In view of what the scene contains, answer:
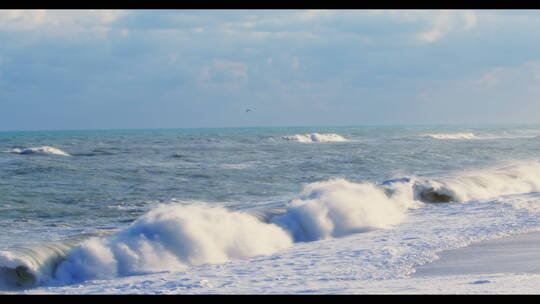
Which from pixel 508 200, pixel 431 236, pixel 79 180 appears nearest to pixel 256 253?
pixel 431 236

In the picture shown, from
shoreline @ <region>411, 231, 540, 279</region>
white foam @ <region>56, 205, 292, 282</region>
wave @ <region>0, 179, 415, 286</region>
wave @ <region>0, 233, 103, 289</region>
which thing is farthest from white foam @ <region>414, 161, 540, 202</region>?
wave @ <region>0, 233, 103, 289</region>

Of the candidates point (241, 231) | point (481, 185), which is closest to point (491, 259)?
point (241, 231)

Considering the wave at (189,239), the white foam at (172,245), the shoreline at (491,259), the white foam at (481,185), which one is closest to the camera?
the shoreline at (491,259)

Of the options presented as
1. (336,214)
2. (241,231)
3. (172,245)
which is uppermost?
(336,214)

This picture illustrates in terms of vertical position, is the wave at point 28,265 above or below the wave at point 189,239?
below

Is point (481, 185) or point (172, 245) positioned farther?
point (481, 185)

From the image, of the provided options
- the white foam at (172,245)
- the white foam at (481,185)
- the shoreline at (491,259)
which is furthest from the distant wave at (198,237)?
the shoreline at (491,259)

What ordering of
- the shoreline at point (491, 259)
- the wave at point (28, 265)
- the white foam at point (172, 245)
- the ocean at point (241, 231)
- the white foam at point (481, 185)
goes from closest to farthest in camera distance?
the shoreline at point (491, 259), the ocean at point (241, 231), the wave at point (28, 265), the white foam at point (172, 245), the white foam at point (481, 185)

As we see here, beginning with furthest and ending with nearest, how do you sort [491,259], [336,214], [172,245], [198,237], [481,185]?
[481,185]
[336,214]
[198,237]
[172,245]
[491,259]

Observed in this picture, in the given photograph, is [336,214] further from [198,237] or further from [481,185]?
[481,185]

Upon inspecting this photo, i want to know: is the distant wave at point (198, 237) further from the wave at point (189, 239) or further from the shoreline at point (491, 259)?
the shoreline at point (491, 259)

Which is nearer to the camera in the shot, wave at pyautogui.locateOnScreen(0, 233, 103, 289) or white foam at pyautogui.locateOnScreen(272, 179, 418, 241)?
wave at pyautogui.locateOnScreen(0, 233, 103, 289)

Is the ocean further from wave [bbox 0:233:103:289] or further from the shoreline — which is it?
the shoreline

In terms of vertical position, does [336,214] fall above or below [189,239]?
above
